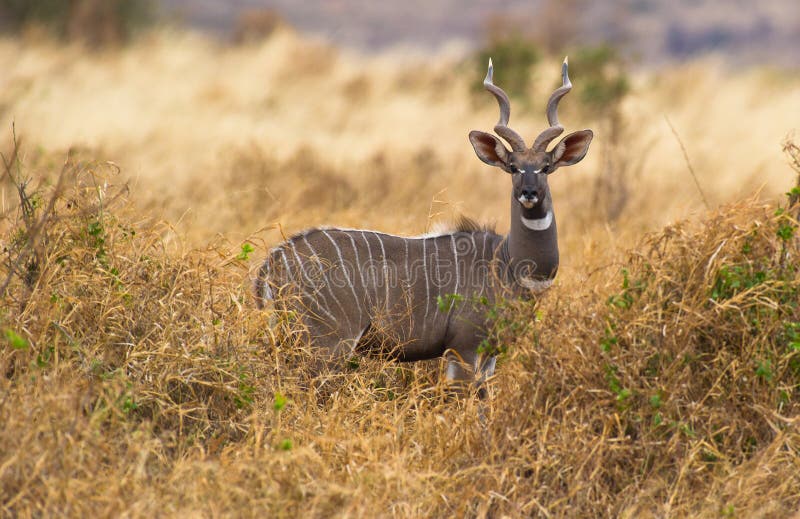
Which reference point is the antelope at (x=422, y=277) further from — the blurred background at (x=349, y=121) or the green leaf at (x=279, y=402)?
the green leaf at (x=279, y=402)

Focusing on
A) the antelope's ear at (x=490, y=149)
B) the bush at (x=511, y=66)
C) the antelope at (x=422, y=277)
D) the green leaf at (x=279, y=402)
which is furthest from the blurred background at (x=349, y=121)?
the green leaf at (x=279, y=402)

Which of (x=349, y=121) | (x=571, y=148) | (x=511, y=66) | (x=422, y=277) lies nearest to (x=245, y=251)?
(x=422, y=277)

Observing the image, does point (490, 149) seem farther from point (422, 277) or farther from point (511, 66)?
point (511, 66)

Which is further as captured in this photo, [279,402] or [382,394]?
[382,394]

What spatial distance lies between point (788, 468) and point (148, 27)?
14.6m

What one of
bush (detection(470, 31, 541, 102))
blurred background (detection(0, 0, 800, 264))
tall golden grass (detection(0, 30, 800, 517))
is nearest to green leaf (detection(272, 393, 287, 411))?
tall golden grass (detection(0, 30, 800, 517))

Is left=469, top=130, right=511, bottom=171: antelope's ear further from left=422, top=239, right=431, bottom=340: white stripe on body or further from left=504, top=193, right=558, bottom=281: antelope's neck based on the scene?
left=422, top=239, right=431, bottom=340: white stripe on body

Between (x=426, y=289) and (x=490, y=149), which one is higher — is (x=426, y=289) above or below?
below

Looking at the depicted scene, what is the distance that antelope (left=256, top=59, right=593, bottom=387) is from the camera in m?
4.38

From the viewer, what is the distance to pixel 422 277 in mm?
4551

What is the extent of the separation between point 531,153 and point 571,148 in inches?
11.6

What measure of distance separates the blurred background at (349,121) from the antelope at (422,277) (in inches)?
12.5

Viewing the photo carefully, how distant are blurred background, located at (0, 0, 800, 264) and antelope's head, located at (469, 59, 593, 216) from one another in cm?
58

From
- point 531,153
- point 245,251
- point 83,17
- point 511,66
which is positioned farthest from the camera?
point 83,17
